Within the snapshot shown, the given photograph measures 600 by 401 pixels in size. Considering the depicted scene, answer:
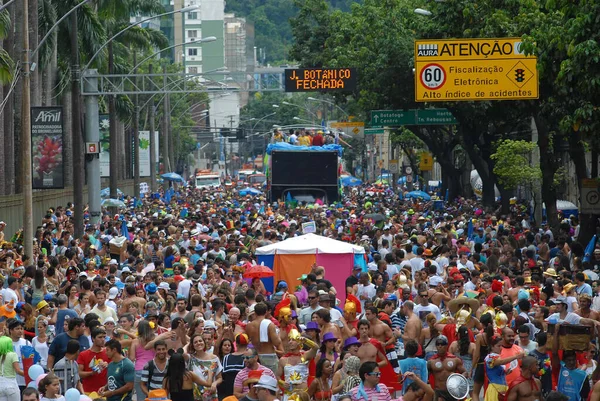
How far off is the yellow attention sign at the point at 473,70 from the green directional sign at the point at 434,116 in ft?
48.2

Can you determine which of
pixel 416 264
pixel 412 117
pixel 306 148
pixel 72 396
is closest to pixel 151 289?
pixel 416 264

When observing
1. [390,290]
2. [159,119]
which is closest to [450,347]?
[390,290]

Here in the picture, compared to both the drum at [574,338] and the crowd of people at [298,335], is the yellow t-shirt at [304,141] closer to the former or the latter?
the crowd of people at [298,335]

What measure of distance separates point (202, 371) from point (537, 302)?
20.6 ft

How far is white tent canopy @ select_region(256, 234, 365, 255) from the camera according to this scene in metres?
24.0

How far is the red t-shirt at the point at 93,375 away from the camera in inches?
550

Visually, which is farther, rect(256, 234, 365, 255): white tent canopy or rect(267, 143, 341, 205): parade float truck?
rect(267, 143, 341, 205): parade float truck

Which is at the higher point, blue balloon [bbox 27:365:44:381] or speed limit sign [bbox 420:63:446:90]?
speed limit sign [bbox 420:63:446:90]

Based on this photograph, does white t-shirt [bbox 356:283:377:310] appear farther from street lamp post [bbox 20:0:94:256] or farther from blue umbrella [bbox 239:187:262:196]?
blue umbrella [bbox 239:187:262:196]

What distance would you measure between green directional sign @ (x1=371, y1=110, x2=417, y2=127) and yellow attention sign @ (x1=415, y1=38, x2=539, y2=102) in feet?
50.6

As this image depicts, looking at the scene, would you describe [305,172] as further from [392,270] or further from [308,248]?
[392,270]

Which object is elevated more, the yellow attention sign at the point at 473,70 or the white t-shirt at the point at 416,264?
the yellow attention sign at the point at 473,70


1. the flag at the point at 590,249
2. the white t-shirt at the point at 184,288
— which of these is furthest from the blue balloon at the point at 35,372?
the flag at the point at 590,249

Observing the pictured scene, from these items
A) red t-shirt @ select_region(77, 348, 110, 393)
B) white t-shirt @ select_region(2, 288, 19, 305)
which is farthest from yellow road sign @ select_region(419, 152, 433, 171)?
red t-shirt @ select_region(77, 348, 110, 393)
